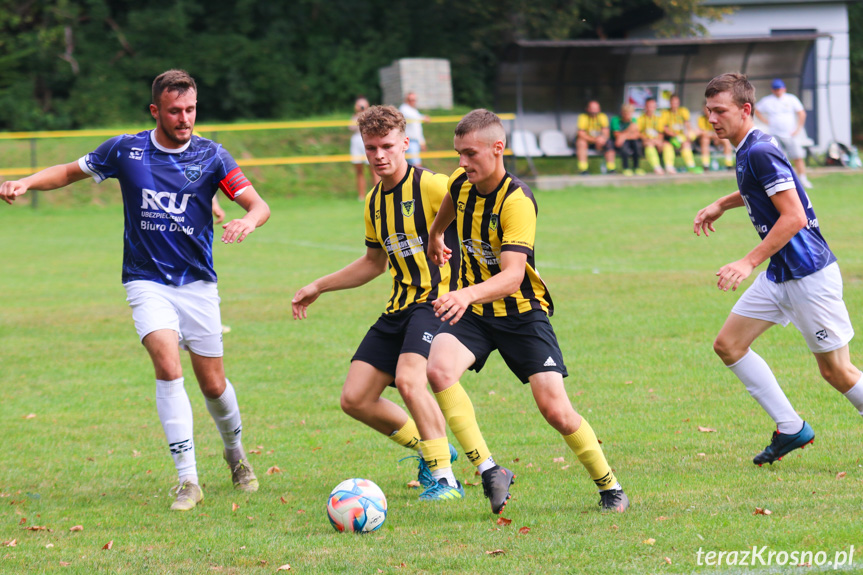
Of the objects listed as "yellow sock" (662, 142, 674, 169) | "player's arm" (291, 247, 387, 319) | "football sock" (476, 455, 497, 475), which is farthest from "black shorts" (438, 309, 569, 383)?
"yellow sock" (662, 142, 674, 169)

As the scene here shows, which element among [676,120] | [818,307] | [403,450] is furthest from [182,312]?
[676,120]

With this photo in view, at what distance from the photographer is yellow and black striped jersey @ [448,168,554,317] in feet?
15.8

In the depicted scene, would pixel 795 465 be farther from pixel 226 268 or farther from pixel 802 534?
pixel 226 268

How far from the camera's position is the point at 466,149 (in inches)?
189

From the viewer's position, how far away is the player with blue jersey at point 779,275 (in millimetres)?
5066

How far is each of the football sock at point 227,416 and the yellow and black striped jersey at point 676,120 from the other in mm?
20370

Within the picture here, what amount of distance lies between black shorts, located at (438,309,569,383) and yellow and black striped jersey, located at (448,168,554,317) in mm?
52

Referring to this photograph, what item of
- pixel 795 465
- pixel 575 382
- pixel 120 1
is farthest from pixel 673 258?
pixel 120 1

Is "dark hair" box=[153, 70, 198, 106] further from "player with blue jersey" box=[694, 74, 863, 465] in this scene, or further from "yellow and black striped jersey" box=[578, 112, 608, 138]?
"yellow and black striped jersey" box=[578, 112, 608, 138]

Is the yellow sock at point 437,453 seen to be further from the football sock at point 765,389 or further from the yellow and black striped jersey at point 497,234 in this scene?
the football sock at point 765,389

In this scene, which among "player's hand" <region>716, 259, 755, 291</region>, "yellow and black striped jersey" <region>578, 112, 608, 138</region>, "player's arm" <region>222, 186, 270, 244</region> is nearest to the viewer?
"player's hand" <region>716, 259, 755, 291</region>

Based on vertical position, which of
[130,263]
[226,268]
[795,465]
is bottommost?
[226,268]

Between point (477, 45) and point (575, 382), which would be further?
point (477, 45)

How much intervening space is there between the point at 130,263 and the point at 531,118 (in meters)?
22.4
